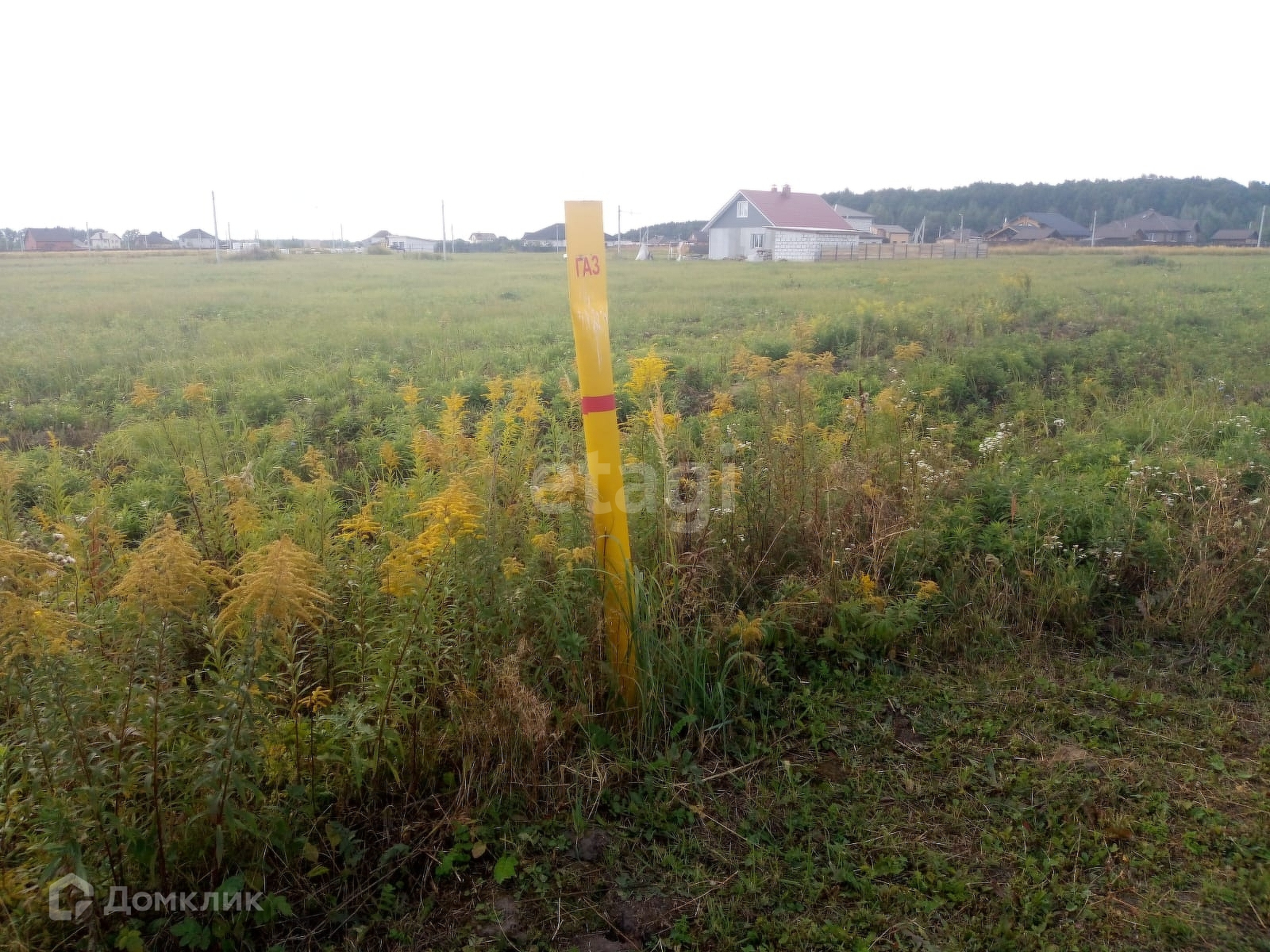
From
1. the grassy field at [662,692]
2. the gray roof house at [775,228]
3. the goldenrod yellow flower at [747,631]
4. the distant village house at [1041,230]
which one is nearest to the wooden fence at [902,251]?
the gray roof house at [775,228]

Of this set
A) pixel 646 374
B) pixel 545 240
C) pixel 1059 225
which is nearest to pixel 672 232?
pixel 545 240

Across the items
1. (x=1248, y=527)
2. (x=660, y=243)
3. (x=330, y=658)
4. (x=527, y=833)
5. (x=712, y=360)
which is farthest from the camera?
(x=660, y=243)

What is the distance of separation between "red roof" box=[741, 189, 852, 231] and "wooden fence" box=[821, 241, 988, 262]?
444 cm

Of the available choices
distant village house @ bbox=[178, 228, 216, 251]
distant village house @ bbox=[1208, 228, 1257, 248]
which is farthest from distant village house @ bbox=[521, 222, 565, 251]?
distant village house @ bbox=[1208, 228, 1257, 248]

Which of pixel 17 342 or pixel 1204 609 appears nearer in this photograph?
pixel 1204 609

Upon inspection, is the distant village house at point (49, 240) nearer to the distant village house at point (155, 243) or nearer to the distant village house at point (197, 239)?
the distant village house at point (155, 243)

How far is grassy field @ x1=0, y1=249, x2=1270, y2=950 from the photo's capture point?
94.9 inches

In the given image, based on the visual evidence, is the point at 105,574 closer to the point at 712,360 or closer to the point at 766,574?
the point at 766,574

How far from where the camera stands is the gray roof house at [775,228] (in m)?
49.8

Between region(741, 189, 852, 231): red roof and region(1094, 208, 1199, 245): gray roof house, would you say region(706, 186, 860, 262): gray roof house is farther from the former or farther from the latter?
region(1094, 208, 1199, 245): gray roof house

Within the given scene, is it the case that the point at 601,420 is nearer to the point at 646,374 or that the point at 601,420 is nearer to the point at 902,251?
the point at 646,374

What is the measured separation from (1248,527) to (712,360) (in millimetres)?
5867

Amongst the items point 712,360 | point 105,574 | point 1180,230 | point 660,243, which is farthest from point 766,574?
point 1180,230

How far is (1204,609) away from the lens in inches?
163
